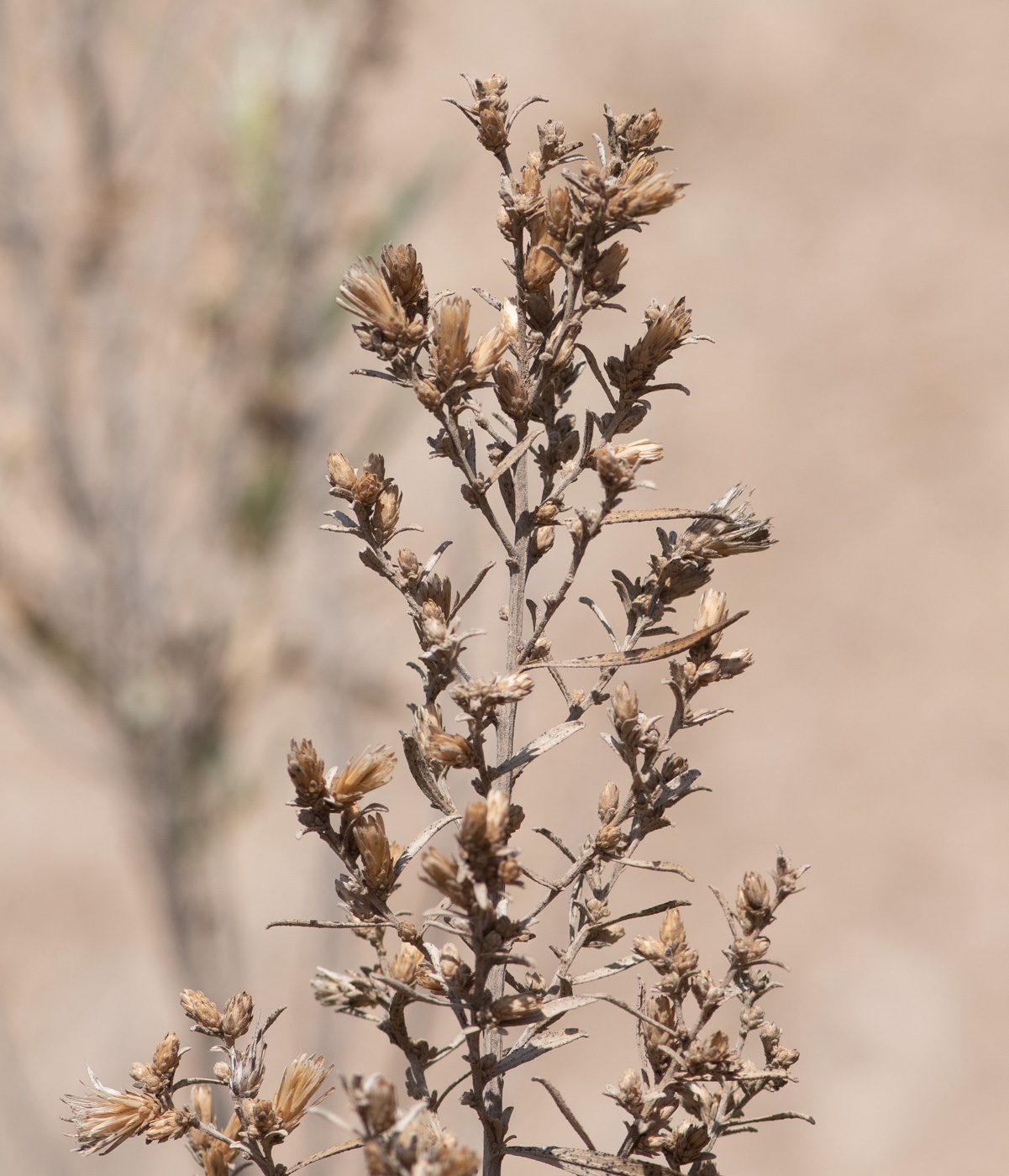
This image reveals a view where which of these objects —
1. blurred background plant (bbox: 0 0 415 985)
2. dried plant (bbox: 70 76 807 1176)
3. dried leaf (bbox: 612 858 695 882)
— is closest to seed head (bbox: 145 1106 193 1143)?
dried plant (bbox: 70 76 807 1176)

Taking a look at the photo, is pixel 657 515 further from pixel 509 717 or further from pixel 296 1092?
pixel 296 1092

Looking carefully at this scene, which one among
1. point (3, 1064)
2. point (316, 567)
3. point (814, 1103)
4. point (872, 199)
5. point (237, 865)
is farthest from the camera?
point (872, 199)

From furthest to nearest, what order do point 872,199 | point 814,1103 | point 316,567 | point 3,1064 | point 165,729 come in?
point 872,199 < point 814,1103 < point 3,1064 < point 165,729 < point 316,567

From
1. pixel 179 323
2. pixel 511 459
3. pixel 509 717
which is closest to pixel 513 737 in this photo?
pixel 509 717

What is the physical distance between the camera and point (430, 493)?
3.48 metres

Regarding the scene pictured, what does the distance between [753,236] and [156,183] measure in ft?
9.36

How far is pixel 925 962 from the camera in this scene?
3016 millimetres

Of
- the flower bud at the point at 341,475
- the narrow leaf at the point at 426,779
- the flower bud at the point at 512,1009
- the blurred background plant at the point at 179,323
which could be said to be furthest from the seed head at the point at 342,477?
the blurred background plant at the point at 179,323

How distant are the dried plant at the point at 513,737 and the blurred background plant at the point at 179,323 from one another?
1222 millimetres

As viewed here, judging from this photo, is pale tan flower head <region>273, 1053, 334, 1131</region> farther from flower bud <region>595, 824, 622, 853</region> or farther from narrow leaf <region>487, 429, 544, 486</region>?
narrow leaf <region>487, 429, 544, 486</region>

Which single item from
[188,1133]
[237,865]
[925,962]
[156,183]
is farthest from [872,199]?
[188,1133]

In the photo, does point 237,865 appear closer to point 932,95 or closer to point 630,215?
point 630,215

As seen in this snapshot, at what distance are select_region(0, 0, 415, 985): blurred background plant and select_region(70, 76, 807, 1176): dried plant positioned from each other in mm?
1222

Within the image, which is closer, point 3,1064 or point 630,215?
point 630,215
